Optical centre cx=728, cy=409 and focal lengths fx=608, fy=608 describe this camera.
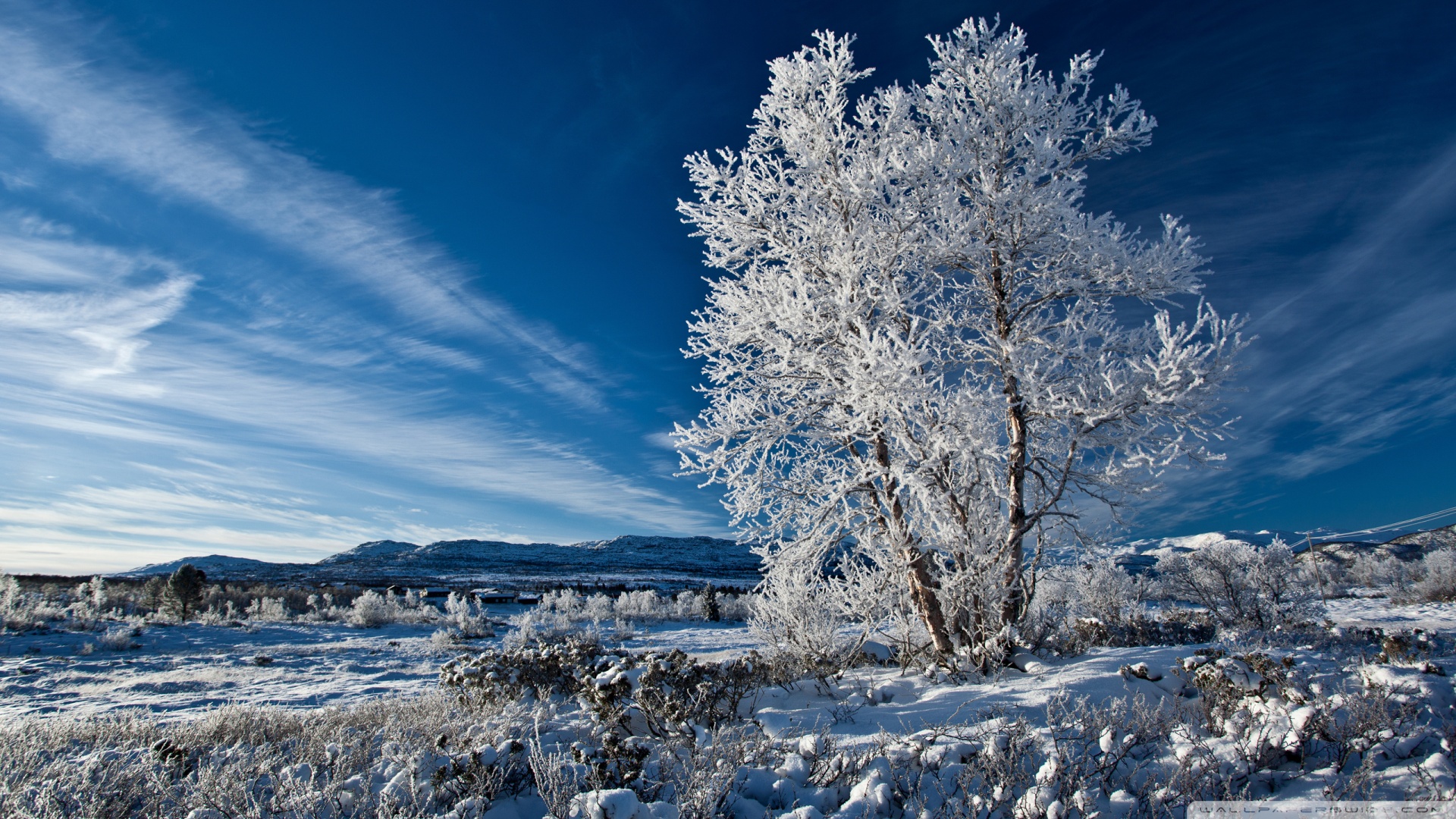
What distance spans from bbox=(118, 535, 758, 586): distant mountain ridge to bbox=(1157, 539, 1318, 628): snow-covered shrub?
32901mm

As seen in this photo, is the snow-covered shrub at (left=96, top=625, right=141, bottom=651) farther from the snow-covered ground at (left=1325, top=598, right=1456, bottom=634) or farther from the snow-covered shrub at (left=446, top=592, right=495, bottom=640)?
the snow-covered ground at (left=1325, top=598, right=1456, bottom=634)

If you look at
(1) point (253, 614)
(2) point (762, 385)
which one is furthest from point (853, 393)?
(1) point (253, 614)

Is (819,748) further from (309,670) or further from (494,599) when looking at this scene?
(494,599)

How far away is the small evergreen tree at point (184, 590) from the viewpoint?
20609mm

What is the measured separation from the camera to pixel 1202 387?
5.72m

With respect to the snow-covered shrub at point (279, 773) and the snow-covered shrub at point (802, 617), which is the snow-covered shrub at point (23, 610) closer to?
the snow-covered shrub at point (279, 773)

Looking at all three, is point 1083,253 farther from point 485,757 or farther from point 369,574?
point 369,574

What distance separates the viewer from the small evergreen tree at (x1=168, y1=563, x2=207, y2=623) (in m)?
20.6

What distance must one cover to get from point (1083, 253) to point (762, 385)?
389 cm

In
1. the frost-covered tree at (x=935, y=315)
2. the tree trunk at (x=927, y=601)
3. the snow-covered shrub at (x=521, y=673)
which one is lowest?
the snow-covered shrub at (x=521, y=673)

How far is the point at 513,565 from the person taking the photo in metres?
77.9

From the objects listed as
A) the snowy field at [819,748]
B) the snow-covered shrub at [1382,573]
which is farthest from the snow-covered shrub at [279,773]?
the snow-covered shrub at [1382,573]

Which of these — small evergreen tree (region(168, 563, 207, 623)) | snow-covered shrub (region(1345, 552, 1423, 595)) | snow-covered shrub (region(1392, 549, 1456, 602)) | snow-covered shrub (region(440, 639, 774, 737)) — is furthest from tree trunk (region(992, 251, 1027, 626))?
snow-covered shrub (region(1345, 552, 1423, 595))

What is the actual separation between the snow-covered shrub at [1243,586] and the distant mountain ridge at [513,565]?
A: 32901 mm
